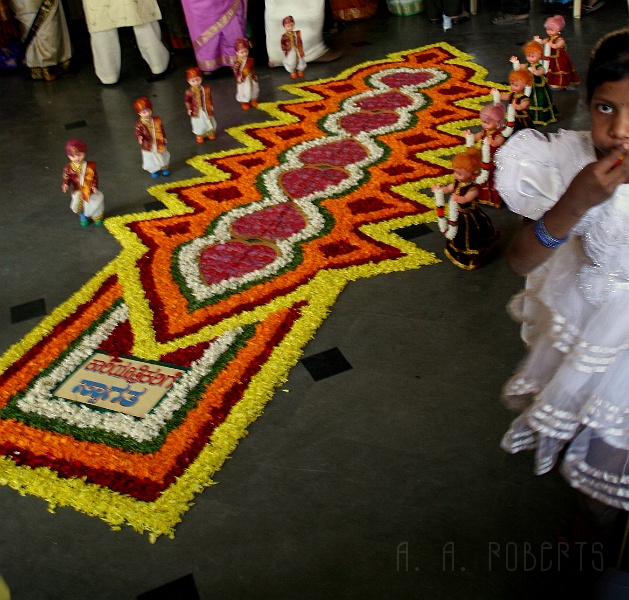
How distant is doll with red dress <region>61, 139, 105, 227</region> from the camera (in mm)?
3188

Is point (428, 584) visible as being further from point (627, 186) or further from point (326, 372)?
point (627, 186)

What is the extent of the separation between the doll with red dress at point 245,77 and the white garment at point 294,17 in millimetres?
629

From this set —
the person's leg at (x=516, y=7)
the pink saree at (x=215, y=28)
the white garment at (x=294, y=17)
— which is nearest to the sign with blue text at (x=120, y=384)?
the pink saree at (x=215, y=28)

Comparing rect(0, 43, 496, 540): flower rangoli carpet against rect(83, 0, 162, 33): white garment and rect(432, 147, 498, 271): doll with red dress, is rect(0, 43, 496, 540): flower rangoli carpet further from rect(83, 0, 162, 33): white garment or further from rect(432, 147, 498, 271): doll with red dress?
rect(83, 0, 162, 33): white garment

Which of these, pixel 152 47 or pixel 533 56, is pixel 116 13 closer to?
pixel 152 47

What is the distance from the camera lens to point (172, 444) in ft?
7.13

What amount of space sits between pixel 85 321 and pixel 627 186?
6.77 feet

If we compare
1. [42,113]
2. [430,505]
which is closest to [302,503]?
[430,505]

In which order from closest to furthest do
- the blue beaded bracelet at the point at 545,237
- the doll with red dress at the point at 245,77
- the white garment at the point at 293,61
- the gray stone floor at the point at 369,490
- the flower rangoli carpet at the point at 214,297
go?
the blue beaded bracelet at the point at 545,237, the gray stone floor at the point at 369,490, the flower rangoli carpet at the point at 214,297, the doll with red dress at the point at 245,77, the white garment at the point at 293,61

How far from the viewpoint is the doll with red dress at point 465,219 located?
264 centimetres

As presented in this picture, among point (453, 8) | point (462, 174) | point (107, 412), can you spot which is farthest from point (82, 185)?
point (453, 8)

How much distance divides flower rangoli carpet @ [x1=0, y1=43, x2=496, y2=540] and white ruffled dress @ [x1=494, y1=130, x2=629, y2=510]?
1020 mm

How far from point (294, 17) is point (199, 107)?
1.51 meters

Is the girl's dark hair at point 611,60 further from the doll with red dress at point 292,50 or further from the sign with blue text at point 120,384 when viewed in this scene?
the doll with red dress at point 292,50
